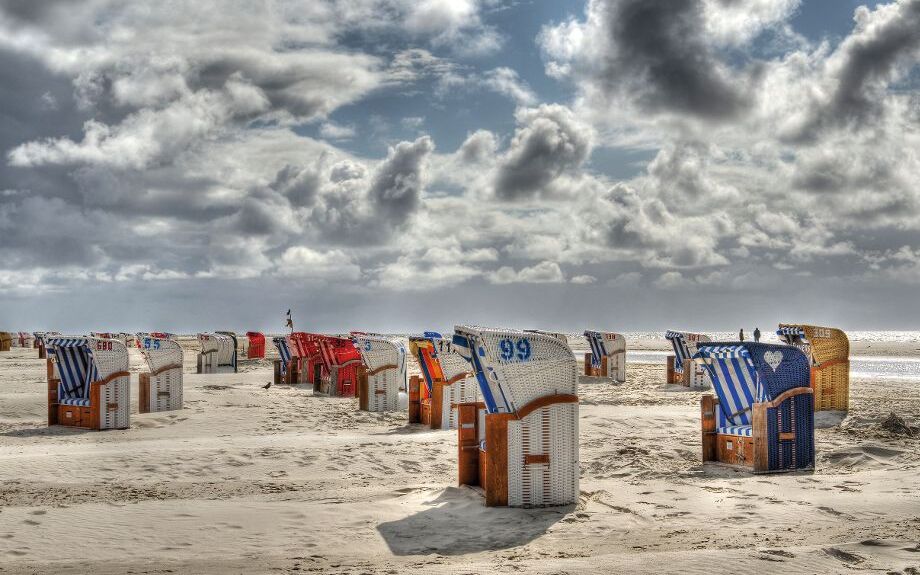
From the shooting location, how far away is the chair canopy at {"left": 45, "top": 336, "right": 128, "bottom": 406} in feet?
50.6

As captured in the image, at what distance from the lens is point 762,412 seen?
10.9 m

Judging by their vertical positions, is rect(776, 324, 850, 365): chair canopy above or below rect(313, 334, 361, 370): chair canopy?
above

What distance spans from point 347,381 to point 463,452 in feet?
44.3

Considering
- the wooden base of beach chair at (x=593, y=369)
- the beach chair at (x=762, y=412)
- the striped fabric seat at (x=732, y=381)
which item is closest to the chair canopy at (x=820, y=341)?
the striped fabric seat at (x=732, y=381)

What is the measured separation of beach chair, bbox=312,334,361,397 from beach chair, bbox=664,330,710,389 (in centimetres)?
986

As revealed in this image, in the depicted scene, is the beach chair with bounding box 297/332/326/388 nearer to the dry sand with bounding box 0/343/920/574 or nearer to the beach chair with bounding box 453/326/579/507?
the dry sand with bounding box 0/343/920/574

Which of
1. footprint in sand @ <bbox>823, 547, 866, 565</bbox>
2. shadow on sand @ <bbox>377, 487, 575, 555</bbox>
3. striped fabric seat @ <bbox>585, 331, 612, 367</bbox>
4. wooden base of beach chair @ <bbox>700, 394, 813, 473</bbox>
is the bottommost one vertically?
shadow on sand @ <bbox>377, 487, 575, 555</bbox>

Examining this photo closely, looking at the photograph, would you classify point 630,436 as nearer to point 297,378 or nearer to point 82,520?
point 82,520

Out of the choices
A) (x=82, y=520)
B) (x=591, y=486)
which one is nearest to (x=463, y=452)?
(x=591, y=486)

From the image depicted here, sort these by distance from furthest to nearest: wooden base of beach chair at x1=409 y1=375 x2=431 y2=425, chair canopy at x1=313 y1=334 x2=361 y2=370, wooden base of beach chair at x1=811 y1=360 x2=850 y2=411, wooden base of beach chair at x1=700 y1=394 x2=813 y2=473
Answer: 1. chair canopy at x1=313 y1=334 x2=361 y2=370
2. wooden base of beach chair at x1=811 y1=360 x2=850 y2=411
3. wooden base of beach chair at x1=409 y1=375 x2=431 y2=425
4. wooden base of beach chair at x1=700 y1=394 x2=813 y2=473

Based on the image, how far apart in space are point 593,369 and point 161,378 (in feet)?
54.2

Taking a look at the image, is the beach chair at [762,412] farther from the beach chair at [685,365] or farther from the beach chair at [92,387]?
the beach chair at [685,365]

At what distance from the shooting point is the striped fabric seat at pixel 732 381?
449 inches

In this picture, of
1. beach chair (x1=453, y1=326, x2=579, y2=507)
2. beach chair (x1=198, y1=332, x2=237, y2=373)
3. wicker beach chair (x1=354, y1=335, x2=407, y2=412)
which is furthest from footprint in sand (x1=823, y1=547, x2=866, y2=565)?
beach chair (x1=198, y1=332, x2=237, y2=373)
